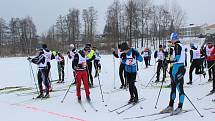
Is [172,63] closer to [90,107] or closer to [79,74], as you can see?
[90,107]

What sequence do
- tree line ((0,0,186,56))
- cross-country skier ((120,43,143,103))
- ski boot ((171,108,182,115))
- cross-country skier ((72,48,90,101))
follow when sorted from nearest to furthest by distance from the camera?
ski boot ((171,108,182,115)) → cross-country skier ((120,43,143,103)) → cross-country skier ((72,48,90,101)) → tree line ((0,0,186,56))

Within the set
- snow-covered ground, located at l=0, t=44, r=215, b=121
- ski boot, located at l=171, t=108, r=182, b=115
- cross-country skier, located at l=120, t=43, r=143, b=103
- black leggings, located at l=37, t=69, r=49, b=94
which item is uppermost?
cross-country skier, located at l=120, t=43, r=143, b=103

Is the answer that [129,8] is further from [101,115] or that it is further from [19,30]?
[101,115]

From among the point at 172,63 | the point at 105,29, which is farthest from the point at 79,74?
the point at 105,29

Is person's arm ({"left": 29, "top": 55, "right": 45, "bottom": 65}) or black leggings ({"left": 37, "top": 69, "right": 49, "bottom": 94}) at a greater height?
person's arm ({"left": 29, "top": 55, "right": 45, "bottom": 65})

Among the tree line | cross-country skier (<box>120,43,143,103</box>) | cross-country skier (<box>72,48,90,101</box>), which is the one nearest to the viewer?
cross-country skier (<box>120,43,143,103</box>)

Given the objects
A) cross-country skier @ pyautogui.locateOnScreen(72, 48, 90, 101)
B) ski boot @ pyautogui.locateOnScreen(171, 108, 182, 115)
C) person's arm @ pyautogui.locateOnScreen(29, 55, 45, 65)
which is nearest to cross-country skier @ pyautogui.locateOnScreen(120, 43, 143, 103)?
cross-country skier @ pyautogui.locateOnScreen(72, 48, 90, 101)

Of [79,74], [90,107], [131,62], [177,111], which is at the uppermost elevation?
[131,62]

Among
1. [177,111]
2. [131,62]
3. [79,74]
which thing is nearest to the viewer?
[177,111]

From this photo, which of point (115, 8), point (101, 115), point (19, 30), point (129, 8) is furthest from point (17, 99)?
point (19, 30)

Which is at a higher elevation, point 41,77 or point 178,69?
point 178,69

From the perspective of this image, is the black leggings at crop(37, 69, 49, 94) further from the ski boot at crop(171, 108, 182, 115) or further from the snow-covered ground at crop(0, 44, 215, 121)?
the ski boot at crop(171, 108, 182, 115)

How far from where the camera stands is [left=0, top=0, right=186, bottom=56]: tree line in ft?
195

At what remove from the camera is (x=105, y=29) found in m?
65.0
